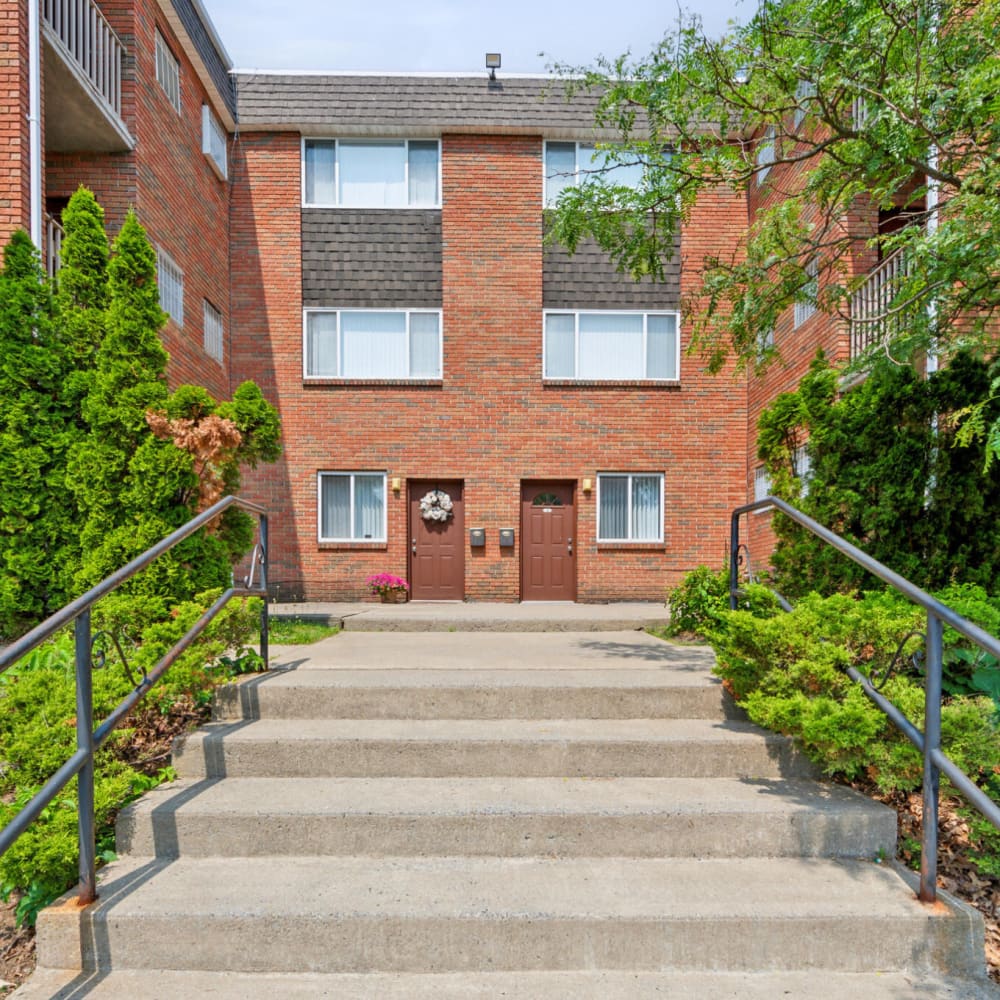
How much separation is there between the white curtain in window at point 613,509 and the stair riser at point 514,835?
9405 mm

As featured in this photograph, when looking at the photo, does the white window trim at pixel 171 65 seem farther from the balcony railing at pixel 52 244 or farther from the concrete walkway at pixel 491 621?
the concrete walkway at pixel 491 621

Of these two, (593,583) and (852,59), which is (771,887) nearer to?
(852,59)

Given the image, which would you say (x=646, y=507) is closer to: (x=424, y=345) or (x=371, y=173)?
(x=424, y=345)

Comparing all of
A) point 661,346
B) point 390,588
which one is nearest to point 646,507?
point 661,346

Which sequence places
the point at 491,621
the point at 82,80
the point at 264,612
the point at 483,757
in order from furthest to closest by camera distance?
1. the point at 491,621
2. the point at 82,80
3. the point at 264,612
4. the point at 483,757

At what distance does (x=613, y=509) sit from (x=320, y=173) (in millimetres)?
7693

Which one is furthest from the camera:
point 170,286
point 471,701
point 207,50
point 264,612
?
point 207,50

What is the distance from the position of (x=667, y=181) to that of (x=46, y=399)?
5.34 m

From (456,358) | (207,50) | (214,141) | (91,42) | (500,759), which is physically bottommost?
(500,759)

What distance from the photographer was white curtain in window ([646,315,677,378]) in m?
12.5

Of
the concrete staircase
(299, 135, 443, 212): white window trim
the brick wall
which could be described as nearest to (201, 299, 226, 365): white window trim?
the brick wall

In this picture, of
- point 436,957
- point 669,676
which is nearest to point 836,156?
point 669,676

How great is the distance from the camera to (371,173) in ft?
41.1

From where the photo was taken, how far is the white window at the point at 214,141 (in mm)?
11320
